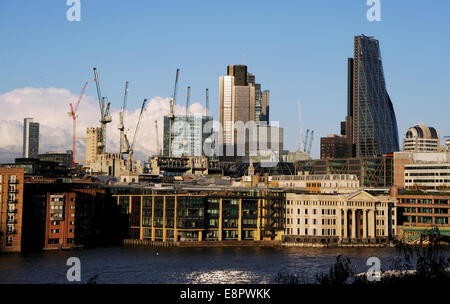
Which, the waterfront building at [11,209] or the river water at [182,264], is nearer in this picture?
the river water at [182,264]

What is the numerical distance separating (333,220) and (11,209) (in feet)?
184

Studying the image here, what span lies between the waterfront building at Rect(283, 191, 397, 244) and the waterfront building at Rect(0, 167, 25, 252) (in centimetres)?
4760

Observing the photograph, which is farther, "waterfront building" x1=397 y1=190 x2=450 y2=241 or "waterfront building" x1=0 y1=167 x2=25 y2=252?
"waterfront building" x1=397 y1=190 x2=450 y2=241

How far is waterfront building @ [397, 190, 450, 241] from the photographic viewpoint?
141250 millimetres

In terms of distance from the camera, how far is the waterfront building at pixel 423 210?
463ft

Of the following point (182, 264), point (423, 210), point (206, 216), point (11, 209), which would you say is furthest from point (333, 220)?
point (11, 209)

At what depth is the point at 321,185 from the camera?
7623 inches

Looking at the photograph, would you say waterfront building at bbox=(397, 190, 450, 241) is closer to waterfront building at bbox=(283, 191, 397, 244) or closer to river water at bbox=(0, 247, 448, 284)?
waterfront building at bbox=(283, 191, 397, 244)

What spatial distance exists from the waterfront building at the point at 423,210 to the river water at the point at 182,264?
73.8ft
